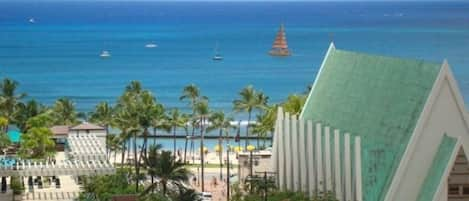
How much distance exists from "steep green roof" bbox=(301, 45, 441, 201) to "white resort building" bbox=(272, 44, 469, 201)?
1.7 inches

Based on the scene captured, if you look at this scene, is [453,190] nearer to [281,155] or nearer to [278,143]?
[281,155]

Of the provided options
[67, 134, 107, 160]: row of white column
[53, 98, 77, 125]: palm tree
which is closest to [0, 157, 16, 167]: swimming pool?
[67, 134, 107, 160]: row of white column

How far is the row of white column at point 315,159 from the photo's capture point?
4700 centimetres

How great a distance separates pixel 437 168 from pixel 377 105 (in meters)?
5.81

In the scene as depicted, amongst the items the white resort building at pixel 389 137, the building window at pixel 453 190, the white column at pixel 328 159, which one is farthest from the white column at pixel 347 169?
the building window at pixel 453 190

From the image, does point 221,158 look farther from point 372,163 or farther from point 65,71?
point 65,71

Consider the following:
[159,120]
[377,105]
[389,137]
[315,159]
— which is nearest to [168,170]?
[315,159]

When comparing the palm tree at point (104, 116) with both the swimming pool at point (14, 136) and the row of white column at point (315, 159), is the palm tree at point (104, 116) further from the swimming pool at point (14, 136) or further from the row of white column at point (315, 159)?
the row of white column at point (315, 159)

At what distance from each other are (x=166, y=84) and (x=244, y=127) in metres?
55.4

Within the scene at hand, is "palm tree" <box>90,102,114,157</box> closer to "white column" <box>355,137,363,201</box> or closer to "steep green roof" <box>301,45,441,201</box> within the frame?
"steep green roof" <box>301,45,441,201</box>

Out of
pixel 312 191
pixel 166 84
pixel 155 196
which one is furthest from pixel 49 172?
pixel 166 84

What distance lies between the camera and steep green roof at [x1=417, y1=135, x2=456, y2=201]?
141 ft

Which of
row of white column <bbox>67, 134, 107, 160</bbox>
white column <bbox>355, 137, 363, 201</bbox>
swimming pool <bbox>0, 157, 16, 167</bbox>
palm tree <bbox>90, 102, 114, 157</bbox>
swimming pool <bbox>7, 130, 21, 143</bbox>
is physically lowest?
white column <bbox>355, 137, 363, 201</bbox>

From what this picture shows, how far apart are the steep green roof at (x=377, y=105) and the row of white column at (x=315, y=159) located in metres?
0.74
